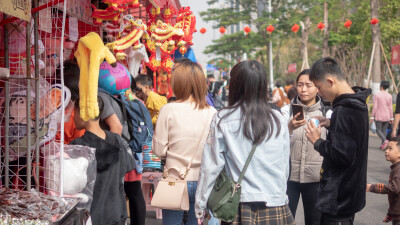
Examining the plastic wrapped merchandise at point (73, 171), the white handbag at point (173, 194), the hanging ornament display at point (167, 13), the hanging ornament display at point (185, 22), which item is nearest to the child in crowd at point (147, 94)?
the hanging ornament display at point (185, 22)

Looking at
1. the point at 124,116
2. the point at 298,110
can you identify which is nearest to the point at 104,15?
the point at 124,116

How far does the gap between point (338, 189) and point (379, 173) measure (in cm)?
722

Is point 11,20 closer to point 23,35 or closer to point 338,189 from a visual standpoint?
A: point 23,35

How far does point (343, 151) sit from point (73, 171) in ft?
6.17

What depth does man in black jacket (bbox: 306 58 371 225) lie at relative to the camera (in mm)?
3516

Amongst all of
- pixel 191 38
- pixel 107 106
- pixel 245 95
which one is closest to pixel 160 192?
pixel 107 106

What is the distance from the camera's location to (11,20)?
10.7 ft

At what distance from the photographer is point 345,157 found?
11.5 feet

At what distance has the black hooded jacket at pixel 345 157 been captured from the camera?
3.51 m

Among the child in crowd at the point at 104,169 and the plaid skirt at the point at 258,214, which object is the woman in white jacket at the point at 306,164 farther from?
the child in crowd at the point at 104,169

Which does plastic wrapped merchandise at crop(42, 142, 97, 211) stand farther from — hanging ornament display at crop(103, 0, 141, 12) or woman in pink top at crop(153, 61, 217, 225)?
hanging ornament display at crop(103, 0, 141, 12)

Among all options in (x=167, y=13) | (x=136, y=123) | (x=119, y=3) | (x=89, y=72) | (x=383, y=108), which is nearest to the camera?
(x=89, y=72)

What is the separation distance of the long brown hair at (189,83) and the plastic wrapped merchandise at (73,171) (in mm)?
975

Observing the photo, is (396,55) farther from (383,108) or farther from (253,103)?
(253,103)
